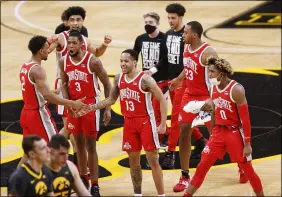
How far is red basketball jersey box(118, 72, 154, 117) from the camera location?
14.2m

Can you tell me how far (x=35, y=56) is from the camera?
558 inches

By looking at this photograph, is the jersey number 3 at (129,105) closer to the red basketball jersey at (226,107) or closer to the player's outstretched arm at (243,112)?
the red basketball jersey at (226,107)

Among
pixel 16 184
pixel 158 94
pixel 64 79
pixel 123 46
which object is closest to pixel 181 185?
pixel 158 94

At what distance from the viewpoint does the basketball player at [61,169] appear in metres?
10.8

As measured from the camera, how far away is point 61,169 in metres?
10.9

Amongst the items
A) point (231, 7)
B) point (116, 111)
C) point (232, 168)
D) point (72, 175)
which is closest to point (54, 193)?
point (72, 175)

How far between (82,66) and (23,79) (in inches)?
37.1

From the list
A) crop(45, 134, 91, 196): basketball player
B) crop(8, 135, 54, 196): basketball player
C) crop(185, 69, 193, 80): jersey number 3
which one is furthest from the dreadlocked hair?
crop(8, 135, 54, 196): basketball player

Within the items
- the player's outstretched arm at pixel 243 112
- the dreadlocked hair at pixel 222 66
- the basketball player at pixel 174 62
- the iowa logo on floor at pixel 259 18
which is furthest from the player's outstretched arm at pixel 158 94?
the iowa logo on floor at pixel 259 18

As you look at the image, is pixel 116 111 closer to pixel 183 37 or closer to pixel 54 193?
pixel 183 37

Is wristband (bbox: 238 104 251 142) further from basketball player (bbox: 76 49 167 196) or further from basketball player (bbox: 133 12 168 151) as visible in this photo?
basketball player (bbox: 133 12 168 151)

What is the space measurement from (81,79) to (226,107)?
2.26 m

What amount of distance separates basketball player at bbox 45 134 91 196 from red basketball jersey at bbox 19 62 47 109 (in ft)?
11.3

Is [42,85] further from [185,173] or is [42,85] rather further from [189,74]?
[185,173]
